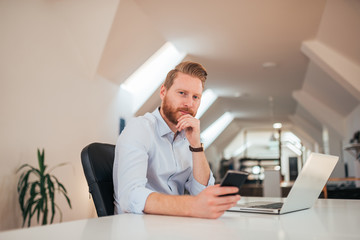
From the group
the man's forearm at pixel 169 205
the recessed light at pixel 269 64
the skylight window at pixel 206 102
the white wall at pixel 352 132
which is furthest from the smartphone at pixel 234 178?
the skylight window at pixel 206 102

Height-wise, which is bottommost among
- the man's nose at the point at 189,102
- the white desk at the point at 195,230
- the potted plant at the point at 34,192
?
the potted plant at the point at 34,192

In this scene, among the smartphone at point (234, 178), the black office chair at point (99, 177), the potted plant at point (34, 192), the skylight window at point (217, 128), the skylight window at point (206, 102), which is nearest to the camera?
the smartphone at point (234, 178)

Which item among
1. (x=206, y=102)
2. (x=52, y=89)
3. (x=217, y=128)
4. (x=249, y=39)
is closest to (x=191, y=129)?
(x=52, y=89)

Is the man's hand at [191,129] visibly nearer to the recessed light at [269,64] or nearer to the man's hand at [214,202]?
the man's hand at [214,202]

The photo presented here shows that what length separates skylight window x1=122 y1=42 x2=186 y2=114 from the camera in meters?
6.98

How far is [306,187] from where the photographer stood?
1267 mm

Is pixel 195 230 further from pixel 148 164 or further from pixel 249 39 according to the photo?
pixel 249 39

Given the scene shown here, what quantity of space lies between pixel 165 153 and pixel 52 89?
131 inches

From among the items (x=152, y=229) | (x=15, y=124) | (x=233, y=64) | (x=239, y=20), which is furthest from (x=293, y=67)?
(x=152, y=229)

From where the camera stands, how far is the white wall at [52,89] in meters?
3.74

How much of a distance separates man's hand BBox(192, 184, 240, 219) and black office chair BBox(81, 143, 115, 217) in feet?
1.71

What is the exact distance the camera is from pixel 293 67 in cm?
774

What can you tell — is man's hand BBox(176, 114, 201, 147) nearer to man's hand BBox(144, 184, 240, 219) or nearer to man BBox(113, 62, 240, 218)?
man BBox(113, 62, 240, 218)

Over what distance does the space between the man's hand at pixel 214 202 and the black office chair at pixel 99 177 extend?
0.52 m
